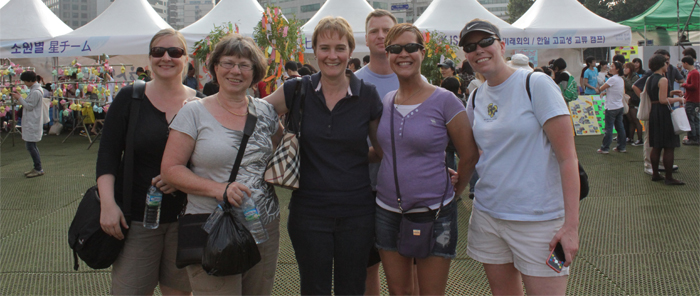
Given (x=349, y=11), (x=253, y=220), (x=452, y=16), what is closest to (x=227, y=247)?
(x=253, y=220)

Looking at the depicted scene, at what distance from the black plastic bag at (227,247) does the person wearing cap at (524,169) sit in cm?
112

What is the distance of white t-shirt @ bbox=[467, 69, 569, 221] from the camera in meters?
2.04

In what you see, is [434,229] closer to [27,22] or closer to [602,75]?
[602,75]

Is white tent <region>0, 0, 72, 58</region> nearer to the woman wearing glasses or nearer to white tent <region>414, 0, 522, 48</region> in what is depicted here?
white tent <region>414, 0, 522, 48</region>

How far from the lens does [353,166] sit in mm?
2254

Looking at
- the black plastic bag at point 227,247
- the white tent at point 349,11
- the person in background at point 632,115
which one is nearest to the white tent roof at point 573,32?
the person in background at point 632,115

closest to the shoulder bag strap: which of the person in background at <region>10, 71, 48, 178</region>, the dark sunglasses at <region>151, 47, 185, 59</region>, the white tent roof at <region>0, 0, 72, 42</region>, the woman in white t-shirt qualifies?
the dark sunglasses at <region>151, 47, 185, 59</region>

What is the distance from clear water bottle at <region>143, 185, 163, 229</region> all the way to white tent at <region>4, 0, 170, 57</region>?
434 inches

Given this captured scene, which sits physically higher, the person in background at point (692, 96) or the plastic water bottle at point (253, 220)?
the person in background at point (692, 96)

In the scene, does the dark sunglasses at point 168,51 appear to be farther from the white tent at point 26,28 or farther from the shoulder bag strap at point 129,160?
the white tent at point 26,28

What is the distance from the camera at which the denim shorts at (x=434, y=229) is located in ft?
7.42

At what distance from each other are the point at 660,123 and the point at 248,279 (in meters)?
6.94

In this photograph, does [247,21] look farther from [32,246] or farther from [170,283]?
[170,283]

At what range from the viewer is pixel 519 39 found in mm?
12758
